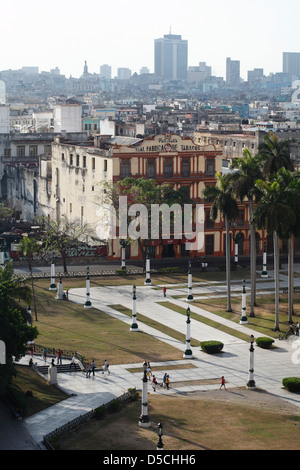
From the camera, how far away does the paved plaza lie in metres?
55.8

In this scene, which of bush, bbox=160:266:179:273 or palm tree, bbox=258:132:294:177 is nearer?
palm tree, bbox=258:132:294:177

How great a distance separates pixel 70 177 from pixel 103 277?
25.9 meters

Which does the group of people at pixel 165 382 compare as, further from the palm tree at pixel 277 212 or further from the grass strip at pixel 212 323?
the palm tree at pixel 277 212

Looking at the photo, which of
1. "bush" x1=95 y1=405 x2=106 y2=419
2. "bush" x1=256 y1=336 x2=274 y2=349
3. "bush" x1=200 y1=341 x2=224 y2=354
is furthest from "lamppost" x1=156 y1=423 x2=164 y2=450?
"bush" x1=256 y1=336 x2=274 y2=349

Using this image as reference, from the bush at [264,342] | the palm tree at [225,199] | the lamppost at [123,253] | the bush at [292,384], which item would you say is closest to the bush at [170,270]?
the lamppost at [123,253]

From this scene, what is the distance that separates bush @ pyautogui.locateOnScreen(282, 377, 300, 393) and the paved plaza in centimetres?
59

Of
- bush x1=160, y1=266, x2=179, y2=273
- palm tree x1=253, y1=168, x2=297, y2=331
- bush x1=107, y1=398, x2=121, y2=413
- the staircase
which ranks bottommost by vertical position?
the staircase

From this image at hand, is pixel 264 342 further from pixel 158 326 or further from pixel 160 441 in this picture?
pixel 160 441

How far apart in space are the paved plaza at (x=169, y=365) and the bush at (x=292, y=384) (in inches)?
23.2

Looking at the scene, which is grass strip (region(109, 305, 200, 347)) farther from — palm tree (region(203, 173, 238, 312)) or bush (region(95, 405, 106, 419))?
bush (region(95, 405, 106, 419))

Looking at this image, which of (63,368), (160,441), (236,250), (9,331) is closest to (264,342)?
(63,368)
